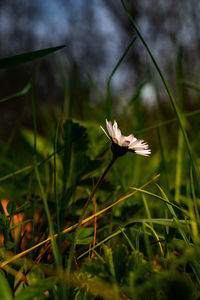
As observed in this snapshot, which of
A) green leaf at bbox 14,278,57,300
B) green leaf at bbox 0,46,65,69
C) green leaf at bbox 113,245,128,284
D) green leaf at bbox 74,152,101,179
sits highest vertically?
green leaf at bbox 0,46,65,69

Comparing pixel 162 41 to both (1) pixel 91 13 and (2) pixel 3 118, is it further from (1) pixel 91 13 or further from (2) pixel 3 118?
(2) pixel 3 118

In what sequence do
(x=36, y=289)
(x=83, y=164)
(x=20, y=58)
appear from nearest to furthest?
1. (x=36, y=289)
2. (x=20, y=58)
3. (x=83, y=164)

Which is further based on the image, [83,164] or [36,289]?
[83,164]

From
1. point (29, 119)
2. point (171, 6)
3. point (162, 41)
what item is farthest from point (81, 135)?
point (171, 6)

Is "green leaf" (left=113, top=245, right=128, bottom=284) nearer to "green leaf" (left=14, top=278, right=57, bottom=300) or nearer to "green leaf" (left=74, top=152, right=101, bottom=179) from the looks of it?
"green leaf" (left=14, top=278, right=57, bottom=300)

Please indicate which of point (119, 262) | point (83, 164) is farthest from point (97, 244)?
point (83, 164)

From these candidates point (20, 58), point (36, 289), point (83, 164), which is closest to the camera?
point (36, 289)

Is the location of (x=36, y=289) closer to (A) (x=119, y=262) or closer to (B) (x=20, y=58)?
(A) (x=119, y=262)

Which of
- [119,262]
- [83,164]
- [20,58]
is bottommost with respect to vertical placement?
[119,262]

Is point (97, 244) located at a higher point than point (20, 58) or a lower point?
lower

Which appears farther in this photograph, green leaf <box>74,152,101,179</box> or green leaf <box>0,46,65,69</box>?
green leaf <box>74,152,101,179</box>

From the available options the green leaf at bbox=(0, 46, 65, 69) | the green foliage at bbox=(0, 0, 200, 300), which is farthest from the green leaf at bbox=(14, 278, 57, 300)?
the green leaf at bbox=(0, 46, 65, 69)

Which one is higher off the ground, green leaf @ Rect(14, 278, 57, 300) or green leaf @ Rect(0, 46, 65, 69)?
green leaf @ Rect(0, 46, 65, 69)
